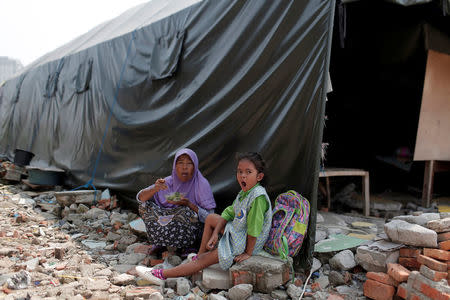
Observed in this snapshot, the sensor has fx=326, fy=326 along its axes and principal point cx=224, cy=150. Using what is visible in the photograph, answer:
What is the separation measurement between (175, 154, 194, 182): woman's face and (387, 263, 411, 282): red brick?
5.18 ft

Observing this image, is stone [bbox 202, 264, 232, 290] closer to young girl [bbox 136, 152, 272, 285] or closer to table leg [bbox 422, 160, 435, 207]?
young girl [bbox 136, 152, 272, 285]

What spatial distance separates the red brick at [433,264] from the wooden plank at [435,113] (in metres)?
2.66

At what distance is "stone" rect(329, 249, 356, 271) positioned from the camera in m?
2.24

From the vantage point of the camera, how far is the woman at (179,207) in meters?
2.55

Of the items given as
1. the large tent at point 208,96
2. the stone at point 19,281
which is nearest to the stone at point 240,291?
the large tent at point 208,96

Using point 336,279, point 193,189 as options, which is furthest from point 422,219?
point 193,189

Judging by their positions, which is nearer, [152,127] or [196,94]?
[196,94]

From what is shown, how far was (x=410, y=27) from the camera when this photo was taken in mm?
3520

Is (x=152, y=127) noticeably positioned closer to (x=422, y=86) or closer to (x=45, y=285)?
(x=45, y=285)

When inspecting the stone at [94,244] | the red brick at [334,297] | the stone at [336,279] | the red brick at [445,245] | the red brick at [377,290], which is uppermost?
the red brick at [445,245]

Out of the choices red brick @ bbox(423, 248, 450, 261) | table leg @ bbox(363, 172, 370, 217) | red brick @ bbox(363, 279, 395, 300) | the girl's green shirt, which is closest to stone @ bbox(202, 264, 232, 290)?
the girl's green shirt

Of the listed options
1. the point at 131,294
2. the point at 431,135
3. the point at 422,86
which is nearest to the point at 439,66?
the point at 422,86

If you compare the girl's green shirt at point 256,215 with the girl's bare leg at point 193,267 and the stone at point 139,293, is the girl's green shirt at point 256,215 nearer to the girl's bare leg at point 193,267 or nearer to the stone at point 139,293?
the girl's bare leg at point 193,267

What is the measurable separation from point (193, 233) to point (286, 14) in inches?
74.4
